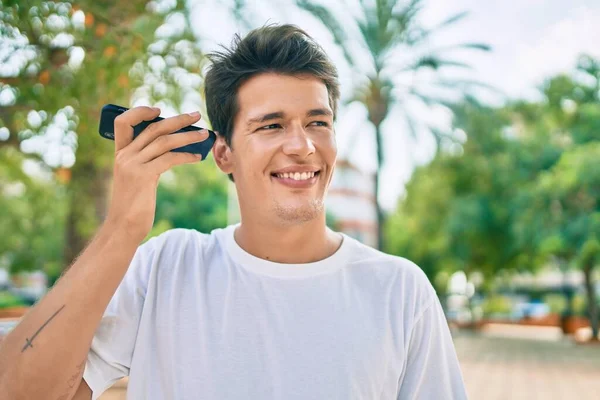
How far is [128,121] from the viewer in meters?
1.72

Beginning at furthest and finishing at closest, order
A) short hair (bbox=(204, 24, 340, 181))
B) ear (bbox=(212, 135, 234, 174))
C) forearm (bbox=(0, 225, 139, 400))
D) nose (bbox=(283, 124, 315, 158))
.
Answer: ear (bbox=(212, 135, 234, 174)) → short hair (bbox=(204, 24, 340, 181)) → nose (bbox=(283, 124, 315, 158)) → forearm (bbox=(0, 225, 139, 400))

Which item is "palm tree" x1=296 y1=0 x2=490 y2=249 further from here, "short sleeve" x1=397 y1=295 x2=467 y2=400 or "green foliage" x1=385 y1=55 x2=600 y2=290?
"short sleeve" x1=397 y1=295 x2=467 y2=400

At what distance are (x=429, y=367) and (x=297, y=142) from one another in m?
0.72

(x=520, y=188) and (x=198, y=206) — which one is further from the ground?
(x=520, y=188)

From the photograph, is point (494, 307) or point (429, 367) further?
point (494, 307)

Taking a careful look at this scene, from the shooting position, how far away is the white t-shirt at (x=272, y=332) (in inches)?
69.2

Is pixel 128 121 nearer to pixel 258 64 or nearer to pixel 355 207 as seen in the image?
pixel 258 64

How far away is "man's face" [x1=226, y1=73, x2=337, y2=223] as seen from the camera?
1966 mm

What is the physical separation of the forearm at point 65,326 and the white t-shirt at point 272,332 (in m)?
0.13

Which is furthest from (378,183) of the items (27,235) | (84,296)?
(27,235)

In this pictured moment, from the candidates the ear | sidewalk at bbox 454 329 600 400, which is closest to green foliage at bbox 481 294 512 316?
sidewalk at bbox 454 329 600 400

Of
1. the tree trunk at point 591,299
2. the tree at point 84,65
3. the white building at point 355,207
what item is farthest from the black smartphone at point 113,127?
the white building at point 355,207

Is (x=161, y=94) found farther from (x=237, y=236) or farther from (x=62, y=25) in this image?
(x=237, y=236)

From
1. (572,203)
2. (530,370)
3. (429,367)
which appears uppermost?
(429,367)
